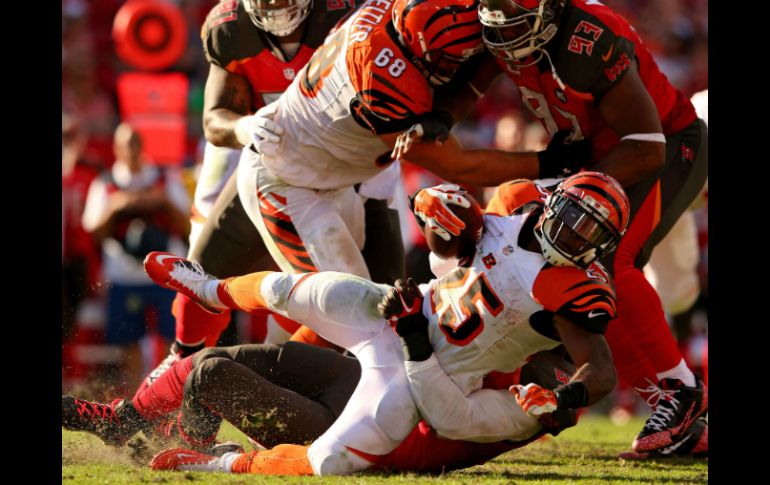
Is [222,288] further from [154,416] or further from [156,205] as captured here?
[156,205]

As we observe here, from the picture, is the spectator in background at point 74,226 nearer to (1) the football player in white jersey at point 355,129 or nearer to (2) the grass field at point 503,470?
(2) the grass field at point 503,470

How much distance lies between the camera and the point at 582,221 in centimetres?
449

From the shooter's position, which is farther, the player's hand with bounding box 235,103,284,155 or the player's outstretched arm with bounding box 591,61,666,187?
the player's hand with bounding box 235,103,284,155

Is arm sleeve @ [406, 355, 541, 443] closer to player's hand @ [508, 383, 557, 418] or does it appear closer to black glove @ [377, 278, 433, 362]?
black glove @ [377, 278, 433, 362]

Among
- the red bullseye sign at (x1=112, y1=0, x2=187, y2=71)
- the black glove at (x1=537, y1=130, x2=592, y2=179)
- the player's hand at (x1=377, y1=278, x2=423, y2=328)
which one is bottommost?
the red bullseye sign at (x1=112, y1=0, x2=187, y2=71)

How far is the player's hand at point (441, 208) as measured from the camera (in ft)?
15.3

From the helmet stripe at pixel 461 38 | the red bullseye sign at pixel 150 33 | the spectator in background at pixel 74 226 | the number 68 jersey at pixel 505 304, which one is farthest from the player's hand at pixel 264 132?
the red bullseye sign at pixel 150 33

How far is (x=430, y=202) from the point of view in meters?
4.73

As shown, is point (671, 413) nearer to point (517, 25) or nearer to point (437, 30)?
point (517, 25)

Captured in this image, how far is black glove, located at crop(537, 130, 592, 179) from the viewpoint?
548 centimetres

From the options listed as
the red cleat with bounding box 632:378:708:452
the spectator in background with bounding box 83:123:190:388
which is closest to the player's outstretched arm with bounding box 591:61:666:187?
the red cleat with bounding box 632:378:708:452

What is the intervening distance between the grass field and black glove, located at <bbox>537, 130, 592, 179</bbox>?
1.30 m

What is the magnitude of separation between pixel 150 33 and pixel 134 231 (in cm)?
298

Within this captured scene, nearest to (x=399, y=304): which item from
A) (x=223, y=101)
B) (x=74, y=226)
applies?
(x=223, y=101)
